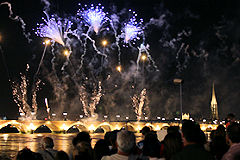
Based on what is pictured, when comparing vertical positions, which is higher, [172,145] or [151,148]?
[172,145]

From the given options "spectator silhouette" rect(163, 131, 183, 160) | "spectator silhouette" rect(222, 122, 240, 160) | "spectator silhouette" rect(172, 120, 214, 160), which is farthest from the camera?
"spectator silhouette" rect(163, 131, 183, 160)

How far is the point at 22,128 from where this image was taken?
106 metres

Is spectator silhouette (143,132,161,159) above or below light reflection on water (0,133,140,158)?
above

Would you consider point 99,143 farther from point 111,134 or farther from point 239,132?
point 239,132

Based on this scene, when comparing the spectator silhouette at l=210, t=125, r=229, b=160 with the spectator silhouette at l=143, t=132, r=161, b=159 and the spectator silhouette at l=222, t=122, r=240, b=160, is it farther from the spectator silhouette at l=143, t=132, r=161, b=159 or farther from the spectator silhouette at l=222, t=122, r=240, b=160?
the spectator silhouette at l=143, t=132, r=161, b=159

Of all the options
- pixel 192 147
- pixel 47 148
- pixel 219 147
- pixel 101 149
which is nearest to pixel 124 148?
pixel 192 147

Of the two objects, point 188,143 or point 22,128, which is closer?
point 188,143

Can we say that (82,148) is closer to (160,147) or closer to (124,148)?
(124,148)

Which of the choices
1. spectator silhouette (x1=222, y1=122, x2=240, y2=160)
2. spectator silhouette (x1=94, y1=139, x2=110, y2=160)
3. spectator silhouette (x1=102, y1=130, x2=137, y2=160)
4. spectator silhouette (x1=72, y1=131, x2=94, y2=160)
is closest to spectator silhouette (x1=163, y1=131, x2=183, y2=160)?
spectator silhouette (x1=102, y1=130, x2=137, y2=160)

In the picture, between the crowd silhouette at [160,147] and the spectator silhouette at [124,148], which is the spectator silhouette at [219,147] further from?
the spectator silhouette at [124,148]

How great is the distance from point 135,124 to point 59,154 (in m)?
116

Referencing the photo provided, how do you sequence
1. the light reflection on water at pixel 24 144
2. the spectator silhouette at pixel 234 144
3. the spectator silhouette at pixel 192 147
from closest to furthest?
the spectator silhouette at pixel 192 147
the spectator silhouette at pixel 234 144
the light reflection on water at pixel 24 144

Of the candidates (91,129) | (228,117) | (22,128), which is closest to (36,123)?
(22,128)

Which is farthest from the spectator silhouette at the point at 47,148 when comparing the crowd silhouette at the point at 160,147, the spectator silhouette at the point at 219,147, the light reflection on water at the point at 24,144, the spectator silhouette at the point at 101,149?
the light reflection on water at the point at 24,144
